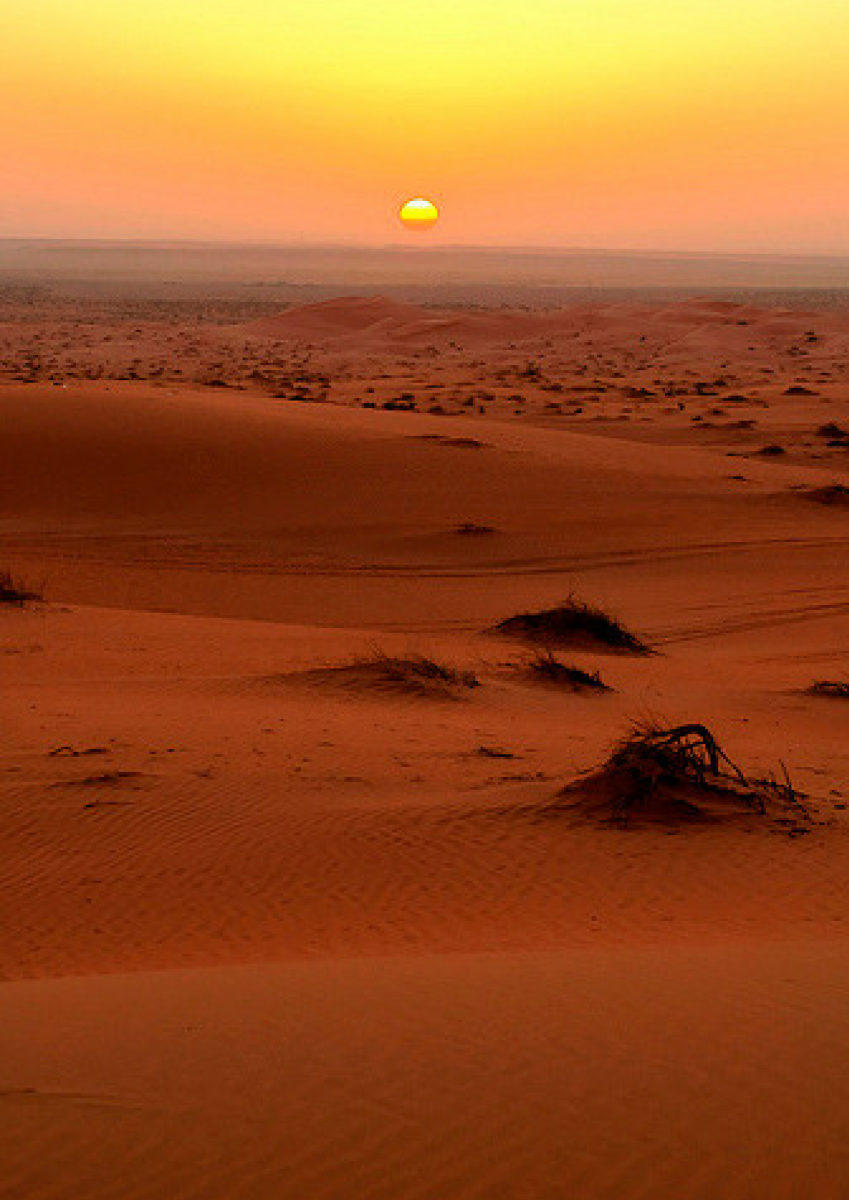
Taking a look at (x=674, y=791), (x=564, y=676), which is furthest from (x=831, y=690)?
(x=674, y=791)

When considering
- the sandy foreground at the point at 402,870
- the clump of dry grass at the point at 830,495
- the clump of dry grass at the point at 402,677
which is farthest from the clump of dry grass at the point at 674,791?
the clump of dry grass at the point at 830,495

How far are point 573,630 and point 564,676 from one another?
2.32 m

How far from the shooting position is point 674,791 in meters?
8.02

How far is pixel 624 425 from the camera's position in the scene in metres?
31.8

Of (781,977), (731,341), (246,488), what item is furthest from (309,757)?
(731,341)

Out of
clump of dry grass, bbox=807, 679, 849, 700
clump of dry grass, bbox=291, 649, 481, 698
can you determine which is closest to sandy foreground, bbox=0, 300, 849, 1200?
clump of dry grass, bbox=291, 649, 481, 698

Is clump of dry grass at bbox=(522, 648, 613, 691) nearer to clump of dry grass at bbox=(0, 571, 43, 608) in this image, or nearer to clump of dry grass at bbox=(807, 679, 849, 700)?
clump of dry grass at bbox=(807, 679, 849, 700)

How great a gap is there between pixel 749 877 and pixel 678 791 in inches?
45.6

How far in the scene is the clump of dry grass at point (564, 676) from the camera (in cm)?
1154

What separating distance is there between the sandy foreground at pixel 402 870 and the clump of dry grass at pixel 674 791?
17cm

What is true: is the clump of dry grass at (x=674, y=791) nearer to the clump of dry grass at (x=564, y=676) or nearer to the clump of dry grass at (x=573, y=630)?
the clump of dry grass at (x=564, y=676)

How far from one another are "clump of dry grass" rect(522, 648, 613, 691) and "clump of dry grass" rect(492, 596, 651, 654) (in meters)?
1.72

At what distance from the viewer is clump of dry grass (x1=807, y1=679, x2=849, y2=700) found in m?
11.4

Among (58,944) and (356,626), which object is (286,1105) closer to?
(58,944)
